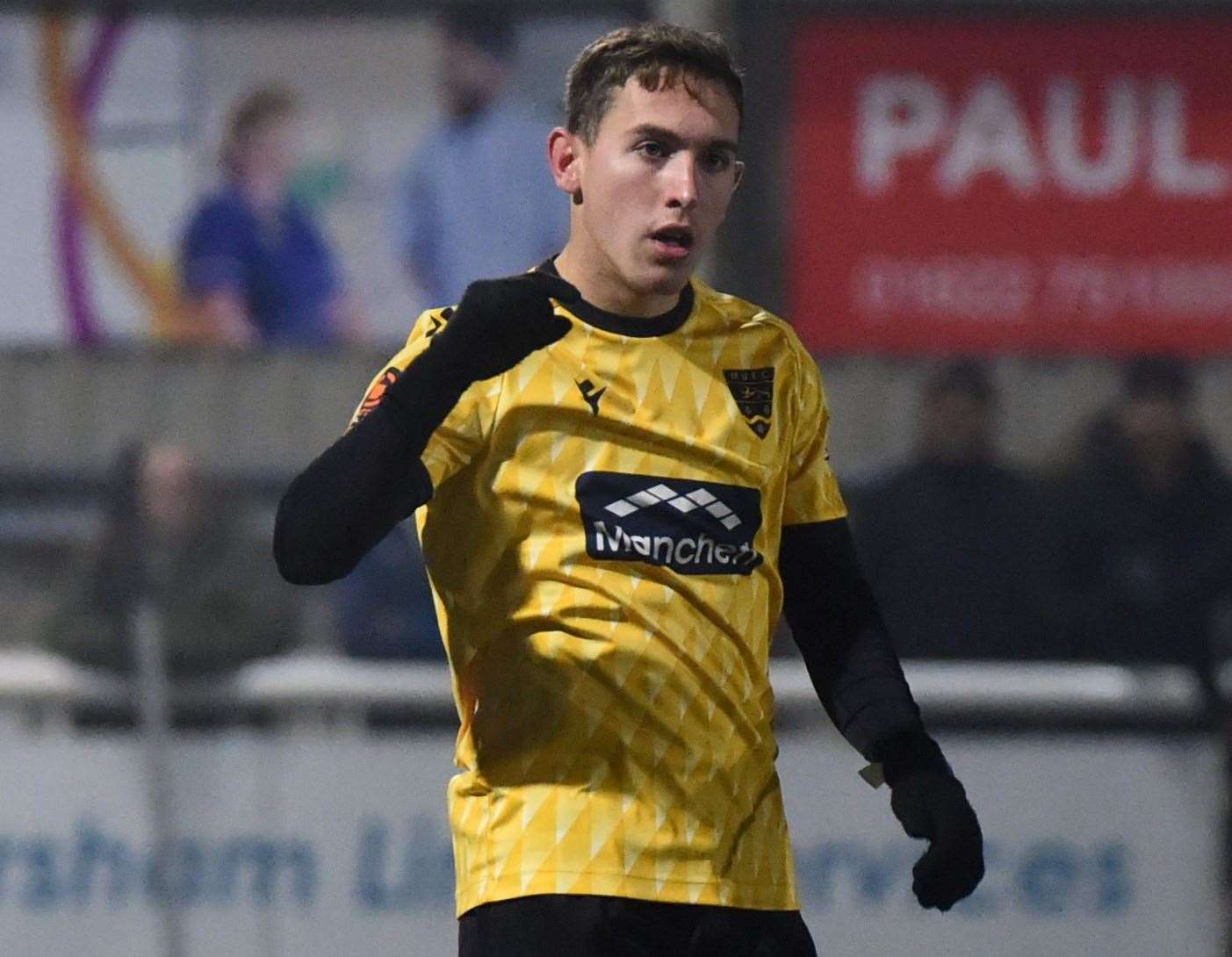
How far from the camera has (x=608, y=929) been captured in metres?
2.90

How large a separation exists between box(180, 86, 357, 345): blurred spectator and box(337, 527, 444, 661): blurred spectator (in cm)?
248

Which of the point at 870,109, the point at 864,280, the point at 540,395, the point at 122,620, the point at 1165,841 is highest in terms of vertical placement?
the point at 870,109

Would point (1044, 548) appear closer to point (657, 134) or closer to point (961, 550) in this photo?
point (961, 550)

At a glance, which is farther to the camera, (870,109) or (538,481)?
(870,109)

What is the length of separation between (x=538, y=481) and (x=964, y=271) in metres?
6.54

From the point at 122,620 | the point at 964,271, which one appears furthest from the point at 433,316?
the point at 964,271

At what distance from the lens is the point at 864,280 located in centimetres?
938

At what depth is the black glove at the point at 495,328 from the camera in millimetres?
2773

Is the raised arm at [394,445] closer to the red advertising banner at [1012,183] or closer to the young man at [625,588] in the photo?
the young man at [625,588]

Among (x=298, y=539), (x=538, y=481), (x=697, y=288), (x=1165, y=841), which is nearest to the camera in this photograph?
(x=298, y=539)

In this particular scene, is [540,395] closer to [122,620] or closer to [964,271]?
[122,620]

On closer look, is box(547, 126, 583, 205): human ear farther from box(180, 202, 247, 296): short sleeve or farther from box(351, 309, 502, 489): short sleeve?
box(180, 202, 247, 296): short sleeve

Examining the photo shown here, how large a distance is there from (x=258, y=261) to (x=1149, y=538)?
3857 mm

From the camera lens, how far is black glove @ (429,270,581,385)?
277cm
